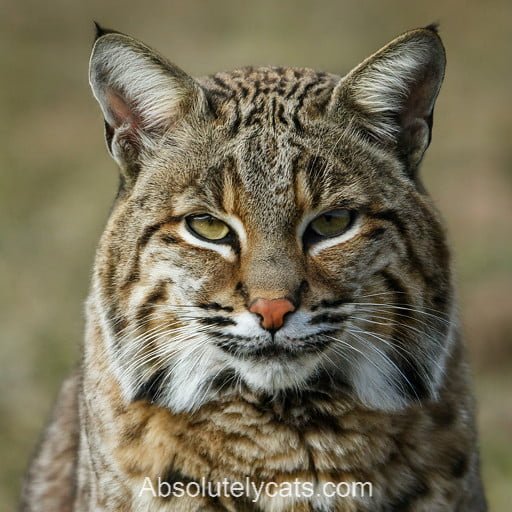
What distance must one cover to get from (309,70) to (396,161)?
726 millimetres

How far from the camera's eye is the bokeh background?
1095 cm

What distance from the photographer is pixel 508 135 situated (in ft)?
53.4

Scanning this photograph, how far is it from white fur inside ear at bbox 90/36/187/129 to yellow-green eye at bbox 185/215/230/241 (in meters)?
0.63

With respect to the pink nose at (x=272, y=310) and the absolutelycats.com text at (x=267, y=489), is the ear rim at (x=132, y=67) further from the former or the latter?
the absolutelycats.com text at (x=267, y=489)

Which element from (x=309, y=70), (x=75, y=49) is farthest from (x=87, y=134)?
(x=309, y=70)

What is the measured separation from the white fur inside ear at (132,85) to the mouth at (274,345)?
3.96 feet

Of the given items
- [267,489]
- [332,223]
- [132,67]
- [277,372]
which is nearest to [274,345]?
[277,372]

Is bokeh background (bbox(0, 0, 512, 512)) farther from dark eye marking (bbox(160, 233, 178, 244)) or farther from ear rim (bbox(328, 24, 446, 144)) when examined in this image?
dark eye marking (bbox(160, 233, 178, 244))

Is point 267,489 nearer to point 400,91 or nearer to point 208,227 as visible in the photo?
point 208,227

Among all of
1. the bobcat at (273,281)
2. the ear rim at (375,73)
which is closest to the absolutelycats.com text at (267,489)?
the bobcat at (273,281)

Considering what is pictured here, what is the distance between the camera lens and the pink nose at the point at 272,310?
15.8ft

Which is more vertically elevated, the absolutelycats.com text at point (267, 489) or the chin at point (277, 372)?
the chin at point (277, 372)

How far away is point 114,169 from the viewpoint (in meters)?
16.4

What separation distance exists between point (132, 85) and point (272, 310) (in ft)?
4.61
